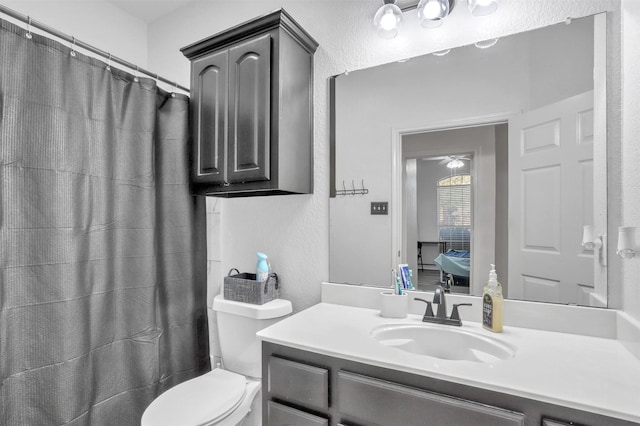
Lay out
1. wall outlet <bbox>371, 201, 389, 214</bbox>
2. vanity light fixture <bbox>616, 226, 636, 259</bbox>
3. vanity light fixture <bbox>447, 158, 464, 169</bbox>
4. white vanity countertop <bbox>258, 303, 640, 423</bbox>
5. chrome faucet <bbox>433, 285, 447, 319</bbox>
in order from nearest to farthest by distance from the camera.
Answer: white vanity countertop <bbox>258, 303, 640, 423</bbox>
vanity light fixture <bbox>616, 226, 636, 259</bbox>
chrome faucet <bbox>433, 285, 447, 319</bbox>
vanity light fixture <bbox>447, 158, 464, 169</bbox>
wall outlet <bbox>371, 201, 389, 214</bbox>

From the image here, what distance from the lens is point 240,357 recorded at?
1.59 metres

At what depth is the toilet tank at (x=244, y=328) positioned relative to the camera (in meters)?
1.52

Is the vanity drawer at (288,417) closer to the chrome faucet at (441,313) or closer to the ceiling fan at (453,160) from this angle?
the chrome faucet at (441,313)

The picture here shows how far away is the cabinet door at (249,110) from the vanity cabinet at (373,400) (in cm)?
76

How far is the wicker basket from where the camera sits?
1556mm

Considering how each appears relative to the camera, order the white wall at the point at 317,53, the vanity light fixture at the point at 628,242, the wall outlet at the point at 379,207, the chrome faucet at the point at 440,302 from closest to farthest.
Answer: the vanity light fixture at the point at 628,242, the white wall at the point at 317,53, the chrome faucet at the point at 440,302, the wall outlet at the point at 379,207

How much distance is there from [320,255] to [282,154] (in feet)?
1.81

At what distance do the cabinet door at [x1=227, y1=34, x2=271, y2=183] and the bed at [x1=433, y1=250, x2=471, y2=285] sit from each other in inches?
33.3

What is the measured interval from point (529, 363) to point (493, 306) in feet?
0.83

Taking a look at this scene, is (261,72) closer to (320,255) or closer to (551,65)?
(320,255)

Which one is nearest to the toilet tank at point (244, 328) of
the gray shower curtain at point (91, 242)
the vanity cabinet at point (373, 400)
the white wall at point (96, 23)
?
the gray shower curtain at point (91, 242)

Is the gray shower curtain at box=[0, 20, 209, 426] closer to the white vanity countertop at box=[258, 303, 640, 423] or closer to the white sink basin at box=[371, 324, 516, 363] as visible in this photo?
the white vanity countertop at box=[258, 303, 640, 423]

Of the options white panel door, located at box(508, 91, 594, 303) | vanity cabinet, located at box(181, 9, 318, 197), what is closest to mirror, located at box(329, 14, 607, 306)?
white panel door, located at box(508, 91, 594, 303)

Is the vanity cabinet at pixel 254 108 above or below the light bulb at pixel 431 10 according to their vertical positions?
below
